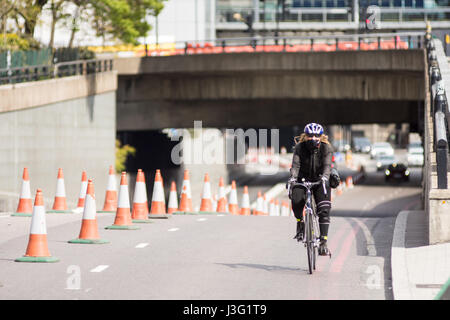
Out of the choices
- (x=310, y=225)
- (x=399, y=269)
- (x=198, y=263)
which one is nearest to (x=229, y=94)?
(x=198, y=263)

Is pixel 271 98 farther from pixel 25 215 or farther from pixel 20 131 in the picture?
pixel 25 215

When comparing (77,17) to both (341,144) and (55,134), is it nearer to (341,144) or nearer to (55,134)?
(55,134)

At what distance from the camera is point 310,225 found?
36.7 feet

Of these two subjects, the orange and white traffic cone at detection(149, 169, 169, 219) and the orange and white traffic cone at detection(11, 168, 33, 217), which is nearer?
the orange and white traffic cone at detection(11, 168, 33, 217)

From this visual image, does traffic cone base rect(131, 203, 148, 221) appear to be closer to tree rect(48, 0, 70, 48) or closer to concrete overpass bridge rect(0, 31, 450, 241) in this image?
concrete overpass bridge rect(0, 31, 450, 241)

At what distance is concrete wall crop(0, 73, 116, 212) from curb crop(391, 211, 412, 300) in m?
13.7

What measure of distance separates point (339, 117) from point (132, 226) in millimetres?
34962

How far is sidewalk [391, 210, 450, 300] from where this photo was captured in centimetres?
933

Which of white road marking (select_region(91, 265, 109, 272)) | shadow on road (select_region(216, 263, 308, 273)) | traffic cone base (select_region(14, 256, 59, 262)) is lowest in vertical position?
shadow on road (select_region(216, 263, 308, 273))

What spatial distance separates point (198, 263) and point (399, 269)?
8.23 ft

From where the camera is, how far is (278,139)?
135250 mm

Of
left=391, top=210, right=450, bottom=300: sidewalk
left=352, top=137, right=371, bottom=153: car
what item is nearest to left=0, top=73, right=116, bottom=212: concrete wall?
left=391, top=210, right=450, bottom=300: sidewalk
